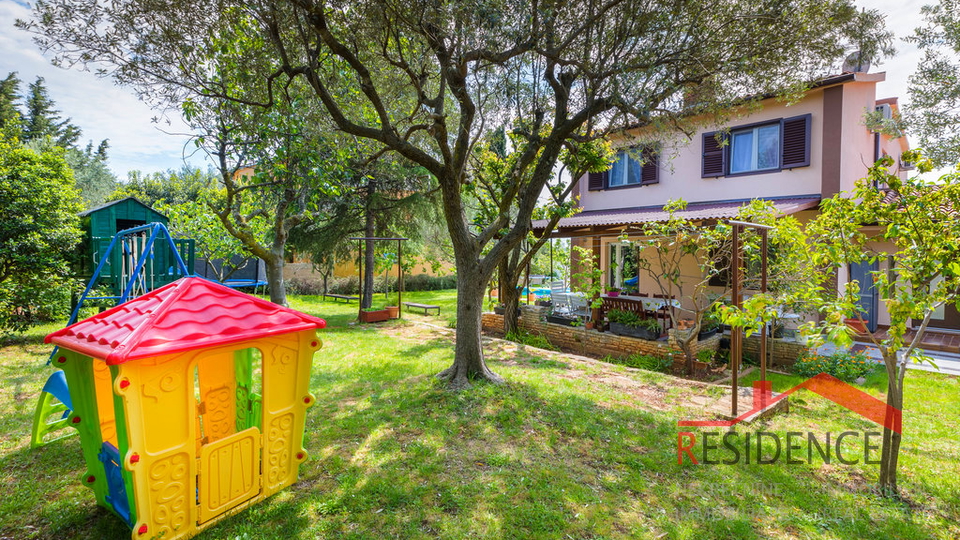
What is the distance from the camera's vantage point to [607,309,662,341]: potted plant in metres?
9.28

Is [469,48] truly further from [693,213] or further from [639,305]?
[693,213]

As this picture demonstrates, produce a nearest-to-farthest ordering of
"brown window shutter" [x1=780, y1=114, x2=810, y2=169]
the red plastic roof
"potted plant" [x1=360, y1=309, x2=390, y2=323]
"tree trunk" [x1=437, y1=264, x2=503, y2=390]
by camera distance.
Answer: the red plastic roof, "tree trunk" [x1=437, y1=264, x2=503, y2=390], "brown window shutter" [x1=780, y1=114, x2=810, y2=169], "potted plant" [x1=360, y1=309, x2=390, y2=323]

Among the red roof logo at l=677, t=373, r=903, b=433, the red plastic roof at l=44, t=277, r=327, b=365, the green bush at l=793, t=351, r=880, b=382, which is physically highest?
the red plastic roof at l=44, t=277, r=327, b=365

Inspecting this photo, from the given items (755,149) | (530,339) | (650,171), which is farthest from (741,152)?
(530,339)

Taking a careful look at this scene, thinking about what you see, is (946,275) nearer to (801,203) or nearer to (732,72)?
(732,72)

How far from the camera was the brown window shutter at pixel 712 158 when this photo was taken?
39.6 ft

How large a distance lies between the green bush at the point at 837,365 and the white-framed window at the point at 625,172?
727 cm

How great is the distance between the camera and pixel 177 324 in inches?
123

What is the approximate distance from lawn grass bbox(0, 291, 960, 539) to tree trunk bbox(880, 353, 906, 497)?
0.14 metres

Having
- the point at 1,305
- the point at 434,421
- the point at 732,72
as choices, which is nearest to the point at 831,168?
the point at 732,72

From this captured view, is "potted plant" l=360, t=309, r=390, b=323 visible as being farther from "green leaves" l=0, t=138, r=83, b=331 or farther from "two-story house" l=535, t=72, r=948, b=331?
"green leaves" l=0, t=138, r=83, b=331

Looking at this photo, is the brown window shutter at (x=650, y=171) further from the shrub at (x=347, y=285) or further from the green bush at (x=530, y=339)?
the shrub at (x=347, y=285)

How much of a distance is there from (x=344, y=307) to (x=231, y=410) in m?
13.3

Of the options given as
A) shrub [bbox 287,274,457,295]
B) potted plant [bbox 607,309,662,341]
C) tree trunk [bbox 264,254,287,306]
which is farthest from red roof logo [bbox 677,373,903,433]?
shrub [bbox 287,274,457,295]
